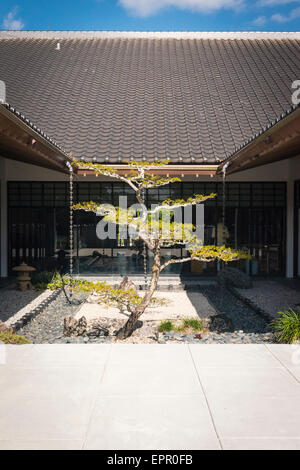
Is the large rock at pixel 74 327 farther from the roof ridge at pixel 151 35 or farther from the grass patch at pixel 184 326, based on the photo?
the roof ridge at pixel 151 35

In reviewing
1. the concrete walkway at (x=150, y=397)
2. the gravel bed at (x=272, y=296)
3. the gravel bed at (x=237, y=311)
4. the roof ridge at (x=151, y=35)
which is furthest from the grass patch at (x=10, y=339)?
the roof ridge at (x=151, y=35)

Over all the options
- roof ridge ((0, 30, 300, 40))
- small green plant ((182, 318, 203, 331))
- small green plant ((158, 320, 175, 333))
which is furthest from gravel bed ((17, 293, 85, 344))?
roof ridge ((0, 30, 300, 40))

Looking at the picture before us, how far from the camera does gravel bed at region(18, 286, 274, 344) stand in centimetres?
582

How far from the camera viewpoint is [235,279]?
33.8 feet

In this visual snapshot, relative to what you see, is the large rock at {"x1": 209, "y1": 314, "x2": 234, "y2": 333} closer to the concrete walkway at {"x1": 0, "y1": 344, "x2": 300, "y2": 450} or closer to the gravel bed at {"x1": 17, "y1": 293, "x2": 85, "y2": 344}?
the concrete walkway at {"x1": 0, "y1": 344, "x2": 300, "y2": 450}

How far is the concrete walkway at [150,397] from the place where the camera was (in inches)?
116

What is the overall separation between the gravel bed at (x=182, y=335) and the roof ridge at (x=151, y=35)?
39.6 feet

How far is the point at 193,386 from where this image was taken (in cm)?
386

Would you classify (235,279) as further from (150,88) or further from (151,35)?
(151,35)

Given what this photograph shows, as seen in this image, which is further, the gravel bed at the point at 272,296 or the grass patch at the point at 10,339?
the gravel bed at the point at 272,296

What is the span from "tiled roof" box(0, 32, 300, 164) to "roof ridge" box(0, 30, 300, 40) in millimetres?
40

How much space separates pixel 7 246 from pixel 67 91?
18.0 feet

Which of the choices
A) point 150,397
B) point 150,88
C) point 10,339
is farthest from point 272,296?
point 150,88

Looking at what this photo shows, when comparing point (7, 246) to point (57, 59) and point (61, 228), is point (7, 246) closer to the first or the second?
point (61, 228)
